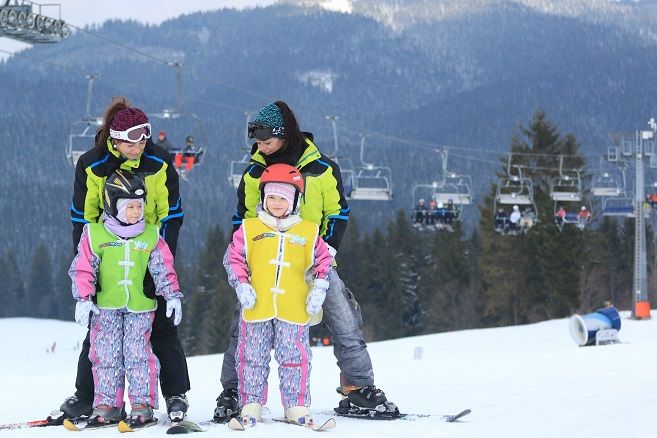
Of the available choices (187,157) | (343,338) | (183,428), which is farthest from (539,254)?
(183,428)

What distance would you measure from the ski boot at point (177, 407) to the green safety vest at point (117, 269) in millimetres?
565

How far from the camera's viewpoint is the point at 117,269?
6973 millimetres

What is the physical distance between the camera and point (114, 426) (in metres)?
6.95

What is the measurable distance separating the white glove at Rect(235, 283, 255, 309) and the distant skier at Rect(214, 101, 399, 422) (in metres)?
0.42

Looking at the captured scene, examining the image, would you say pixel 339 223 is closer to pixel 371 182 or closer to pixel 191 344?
pixel 191 344

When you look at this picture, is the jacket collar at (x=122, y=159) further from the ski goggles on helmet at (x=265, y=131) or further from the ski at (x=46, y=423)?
the ski at (x=46, y=423)

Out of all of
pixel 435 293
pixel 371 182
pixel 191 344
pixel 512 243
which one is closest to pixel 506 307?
pixel 512 243

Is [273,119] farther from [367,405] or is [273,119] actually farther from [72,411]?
[72,411]

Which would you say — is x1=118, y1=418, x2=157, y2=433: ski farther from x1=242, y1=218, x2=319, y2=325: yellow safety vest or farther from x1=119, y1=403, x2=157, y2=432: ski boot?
x1=242, y1=218, x2=319, y2=325: yellow safety vest

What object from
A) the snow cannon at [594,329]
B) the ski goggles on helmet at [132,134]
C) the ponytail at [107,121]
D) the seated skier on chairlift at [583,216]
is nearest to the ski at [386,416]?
the ski goggles on helmet at [132,134]

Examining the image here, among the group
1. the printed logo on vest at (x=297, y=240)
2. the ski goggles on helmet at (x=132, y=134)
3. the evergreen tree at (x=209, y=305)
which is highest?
the ski goggles on helmet at (x=132, y=134)

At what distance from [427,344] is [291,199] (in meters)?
21.7

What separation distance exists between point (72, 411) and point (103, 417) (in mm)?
293

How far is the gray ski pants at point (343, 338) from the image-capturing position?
7.33m
